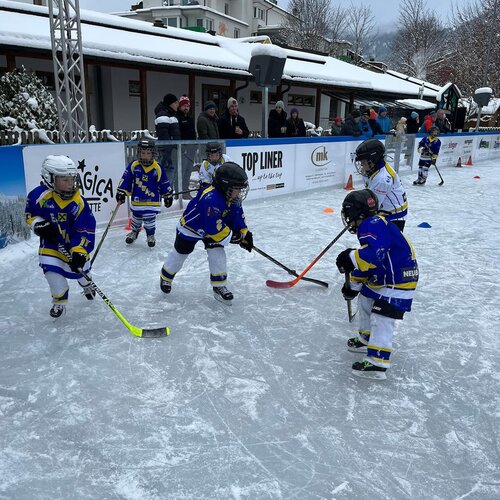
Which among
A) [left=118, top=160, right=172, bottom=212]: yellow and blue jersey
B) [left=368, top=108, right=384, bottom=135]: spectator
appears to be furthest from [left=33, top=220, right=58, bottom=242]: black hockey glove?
[left=368, top=108, right=384, bottom=135]: spectator

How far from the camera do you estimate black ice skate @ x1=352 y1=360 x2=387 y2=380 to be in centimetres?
273

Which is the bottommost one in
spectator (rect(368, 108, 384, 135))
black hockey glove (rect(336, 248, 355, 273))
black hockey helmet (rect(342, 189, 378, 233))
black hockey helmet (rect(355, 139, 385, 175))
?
black hockey glove (rect(336, 248, 355, 273))

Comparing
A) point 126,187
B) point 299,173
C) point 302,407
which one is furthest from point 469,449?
point 299,173

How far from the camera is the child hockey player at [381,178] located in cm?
390

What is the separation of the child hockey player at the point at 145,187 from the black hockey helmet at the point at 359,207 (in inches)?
116

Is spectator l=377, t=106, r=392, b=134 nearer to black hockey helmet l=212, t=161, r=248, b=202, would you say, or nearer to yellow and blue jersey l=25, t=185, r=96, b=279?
black hockey helmet l=212, t=161, r=248, b=202

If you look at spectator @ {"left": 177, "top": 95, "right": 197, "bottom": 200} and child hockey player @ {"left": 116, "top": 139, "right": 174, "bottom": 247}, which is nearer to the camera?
child hockey player @ {"left": 116, "top": 139, "right": 174, "bottom": 247}

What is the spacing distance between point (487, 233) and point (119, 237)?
15.8 ft

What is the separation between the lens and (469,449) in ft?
7.14

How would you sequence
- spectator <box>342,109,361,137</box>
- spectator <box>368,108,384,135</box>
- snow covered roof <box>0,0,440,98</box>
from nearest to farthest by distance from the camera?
1. spectator <box>342,109,361,137</box>
2. snow covered roof <box>0,0,440,98</box>
3. spectator <box>368,108,384,135</box>

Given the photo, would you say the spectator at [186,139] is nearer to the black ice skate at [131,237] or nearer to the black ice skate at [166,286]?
the black ice skate at [131,237]

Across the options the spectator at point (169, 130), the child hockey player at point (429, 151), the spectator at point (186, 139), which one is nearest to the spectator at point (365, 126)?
the child hockey player at point (429, 151)

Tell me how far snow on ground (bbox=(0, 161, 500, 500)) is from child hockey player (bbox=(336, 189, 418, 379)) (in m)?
0.22

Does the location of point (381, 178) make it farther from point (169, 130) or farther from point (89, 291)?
point (169, 130)
